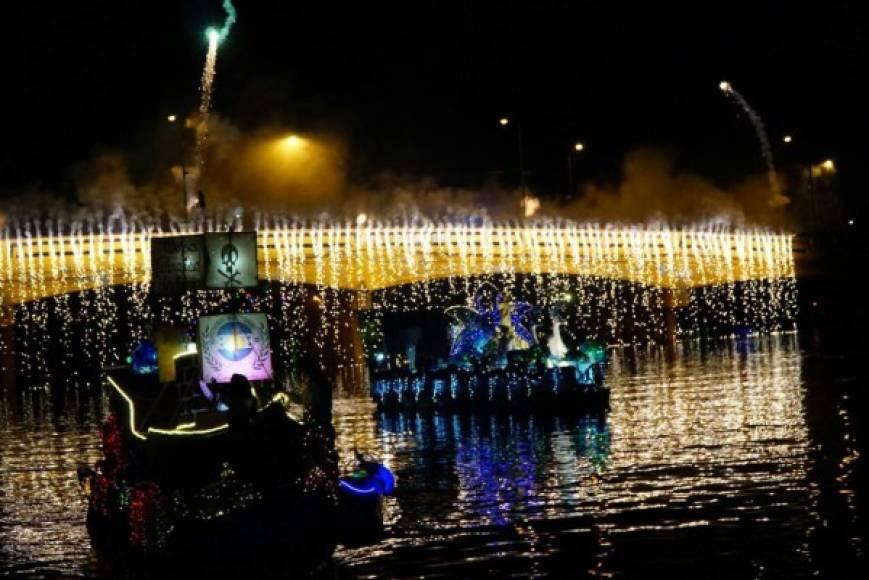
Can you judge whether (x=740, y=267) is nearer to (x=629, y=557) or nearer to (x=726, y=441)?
(x=726, y=441)

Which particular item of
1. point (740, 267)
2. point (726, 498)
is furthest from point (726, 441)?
point (740, 267)

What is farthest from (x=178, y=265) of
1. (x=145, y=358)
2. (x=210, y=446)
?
(x=210, y=446)

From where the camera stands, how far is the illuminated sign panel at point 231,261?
2159cm

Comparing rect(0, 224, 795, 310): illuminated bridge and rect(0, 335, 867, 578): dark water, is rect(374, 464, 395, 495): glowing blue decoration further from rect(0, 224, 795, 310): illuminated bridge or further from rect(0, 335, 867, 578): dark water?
rect(0, 224, 795, 310): illuminated bridge

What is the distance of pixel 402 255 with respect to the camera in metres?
70.6

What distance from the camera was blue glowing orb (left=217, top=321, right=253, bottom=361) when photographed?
20578 mm

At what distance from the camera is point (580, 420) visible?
3425 cm

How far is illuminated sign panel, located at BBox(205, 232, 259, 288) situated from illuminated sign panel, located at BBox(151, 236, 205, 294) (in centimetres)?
14

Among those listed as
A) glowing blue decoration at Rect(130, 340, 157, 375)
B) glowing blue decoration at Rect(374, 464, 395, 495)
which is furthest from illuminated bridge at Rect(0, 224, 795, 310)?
glowing blue decoration at Rect(374, 464, 395, 495)

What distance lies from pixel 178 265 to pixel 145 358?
2.26 metres

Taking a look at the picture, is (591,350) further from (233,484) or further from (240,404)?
(233,484)

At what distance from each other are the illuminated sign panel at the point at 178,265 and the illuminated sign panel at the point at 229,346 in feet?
4.36

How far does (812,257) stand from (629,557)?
79.9 m

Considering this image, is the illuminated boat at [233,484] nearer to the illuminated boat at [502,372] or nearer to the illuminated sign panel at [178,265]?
the illuminated sign panel at [178,265]
